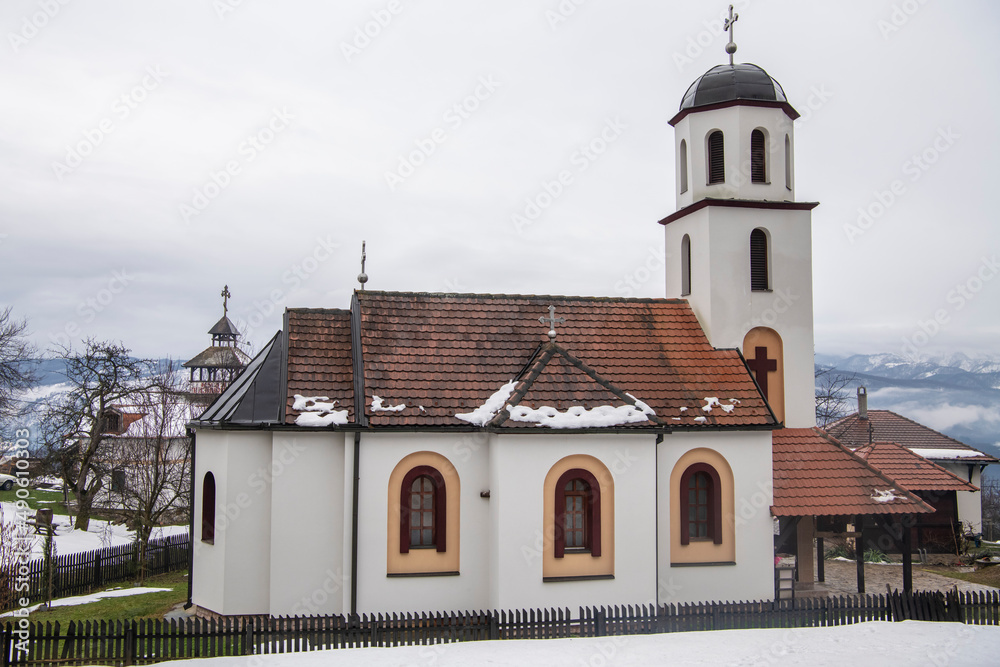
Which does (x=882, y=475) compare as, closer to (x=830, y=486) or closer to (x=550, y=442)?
(x=830, y=486)

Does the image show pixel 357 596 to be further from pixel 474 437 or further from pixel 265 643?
pixel 474 437

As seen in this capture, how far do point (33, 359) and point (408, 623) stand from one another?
19.1 metres

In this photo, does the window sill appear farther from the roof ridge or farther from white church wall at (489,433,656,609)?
the roof ridge

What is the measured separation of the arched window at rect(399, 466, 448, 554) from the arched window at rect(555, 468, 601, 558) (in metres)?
2.30

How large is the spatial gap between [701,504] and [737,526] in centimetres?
82

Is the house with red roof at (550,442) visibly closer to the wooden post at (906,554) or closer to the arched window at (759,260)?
the arched window at (759,260)

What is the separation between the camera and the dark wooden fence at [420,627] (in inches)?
431

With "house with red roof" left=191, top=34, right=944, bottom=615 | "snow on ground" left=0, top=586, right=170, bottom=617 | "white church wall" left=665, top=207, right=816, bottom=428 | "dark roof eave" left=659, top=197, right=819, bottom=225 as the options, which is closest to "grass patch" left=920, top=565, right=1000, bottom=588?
"house with red roof" left=191, top=34, right=944, bottom=615

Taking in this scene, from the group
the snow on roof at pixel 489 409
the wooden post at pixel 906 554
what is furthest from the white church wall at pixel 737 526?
the snow on roof at pixel 489 409

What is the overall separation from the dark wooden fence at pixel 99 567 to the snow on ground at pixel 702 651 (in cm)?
955

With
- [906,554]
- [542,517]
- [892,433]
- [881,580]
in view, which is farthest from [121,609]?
[892,433]

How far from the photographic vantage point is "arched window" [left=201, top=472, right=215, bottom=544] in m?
14.6

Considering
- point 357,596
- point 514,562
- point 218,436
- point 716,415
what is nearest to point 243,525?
point 218,436

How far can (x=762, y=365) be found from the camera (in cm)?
1652
